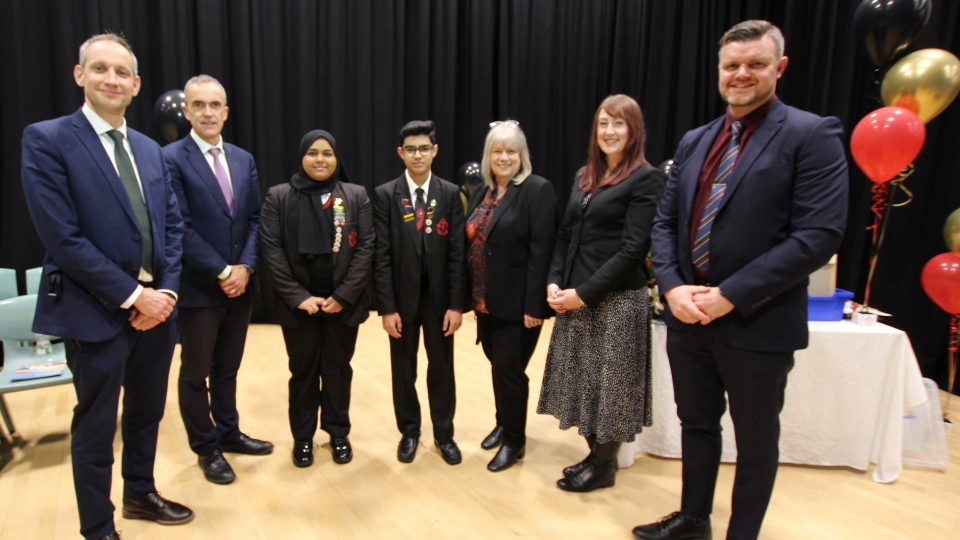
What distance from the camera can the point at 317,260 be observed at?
2504 millimetres

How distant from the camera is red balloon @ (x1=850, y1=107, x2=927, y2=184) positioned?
2602 mm

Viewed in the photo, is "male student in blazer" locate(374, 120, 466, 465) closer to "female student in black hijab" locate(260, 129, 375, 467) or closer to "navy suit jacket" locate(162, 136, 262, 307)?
"female student in black hijab" locate(260, 129, 375, 467)

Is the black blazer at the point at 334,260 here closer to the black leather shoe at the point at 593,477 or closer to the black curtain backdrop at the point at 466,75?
the black leather shoe at the point at 593,477

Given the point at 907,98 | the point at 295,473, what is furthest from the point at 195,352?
the point at 907,98

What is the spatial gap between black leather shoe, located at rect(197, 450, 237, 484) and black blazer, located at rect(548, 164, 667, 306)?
1676 millimetres

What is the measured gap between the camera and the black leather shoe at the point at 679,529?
205 centimetres

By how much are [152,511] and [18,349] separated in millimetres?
1517

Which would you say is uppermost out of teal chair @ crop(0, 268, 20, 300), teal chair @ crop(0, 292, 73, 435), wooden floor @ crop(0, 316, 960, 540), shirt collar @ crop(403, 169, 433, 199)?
shirt collar @ crop(403, 169, 433, 199)

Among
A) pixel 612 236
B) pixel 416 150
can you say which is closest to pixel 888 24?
pixel 612 236

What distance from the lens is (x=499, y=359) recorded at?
2539mm

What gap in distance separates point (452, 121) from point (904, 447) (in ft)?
15.4

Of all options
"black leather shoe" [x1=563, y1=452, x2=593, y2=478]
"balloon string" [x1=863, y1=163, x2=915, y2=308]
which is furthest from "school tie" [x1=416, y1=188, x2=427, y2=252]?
"balloon string" [x1=863, y1=163, x2=915, y2=308]

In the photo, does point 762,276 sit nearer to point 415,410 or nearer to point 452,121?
point 415,410

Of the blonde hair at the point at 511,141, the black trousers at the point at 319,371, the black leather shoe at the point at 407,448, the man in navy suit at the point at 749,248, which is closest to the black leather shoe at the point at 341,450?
the black trousers at the point at 319,371
